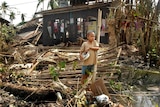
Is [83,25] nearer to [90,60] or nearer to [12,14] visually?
[12,14]

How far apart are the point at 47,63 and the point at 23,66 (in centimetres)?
103

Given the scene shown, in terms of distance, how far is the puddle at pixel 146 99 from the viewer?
7.84 meters

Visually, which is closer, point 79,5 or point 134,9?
point 134,9

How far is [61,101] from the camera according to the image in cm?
670

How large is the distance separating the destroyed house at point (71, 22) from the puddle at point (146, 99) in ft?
33.1

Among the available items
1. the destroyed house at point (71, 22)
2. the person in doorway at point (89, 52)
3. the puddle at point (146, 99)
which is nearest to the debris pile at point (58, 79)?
the person in doorway at point (89, 52)

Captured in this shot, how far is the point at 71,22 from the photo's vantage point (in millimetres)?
21672

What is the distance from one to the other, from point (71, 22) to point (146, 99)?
14123 millimetres

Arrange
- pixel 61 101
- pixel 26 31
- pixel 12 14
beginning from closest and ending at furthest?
pixel 61 101
pixel 12 14
pixel 26 31

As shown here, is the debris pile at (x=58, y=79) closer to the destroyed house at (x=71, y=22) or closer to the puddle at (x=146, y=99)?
the puddle at (x=146, y=99)

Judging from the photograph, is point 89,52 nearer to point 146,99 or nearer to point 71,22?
point 146,99

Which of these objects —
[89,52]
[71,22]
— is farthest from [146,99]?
[71,22]

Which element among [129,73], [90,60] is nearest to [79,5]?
[129,73]

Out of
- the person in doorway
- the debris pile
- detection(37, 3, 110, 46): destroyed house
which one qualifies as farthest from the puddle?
detection(37, 3, 110, 46): destroyed house
